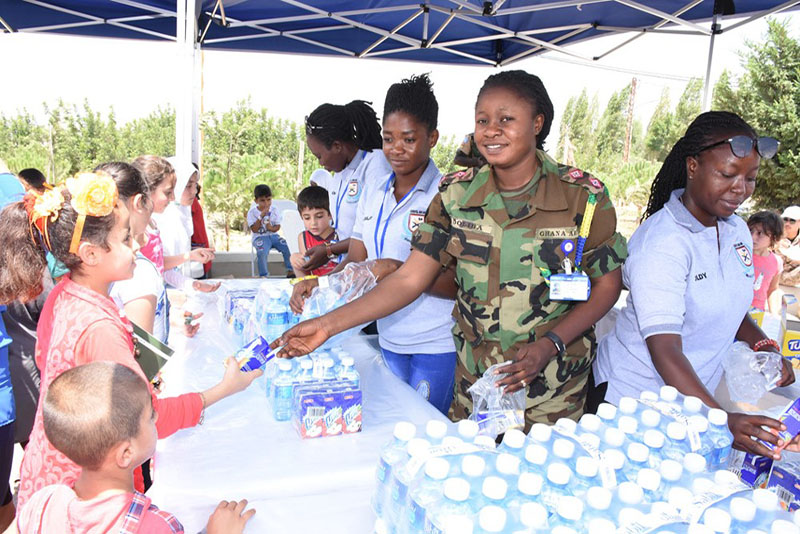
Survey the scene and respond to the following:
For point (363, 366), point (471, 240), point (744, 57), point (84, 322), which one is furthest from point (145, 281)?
point (744, 57)

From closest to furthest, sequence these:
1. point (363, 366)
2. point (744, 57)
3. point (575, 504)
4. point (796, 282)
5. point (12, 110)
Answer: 1. point (575, 504)
2. point (363, 366)
3. point (796, 282)
4. point (12, 110)
5. point (744, 57)

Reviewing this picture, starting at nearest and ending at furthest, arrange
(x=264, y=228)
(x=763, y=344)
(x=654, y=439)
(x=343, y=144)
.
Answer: (x=654, y=439) → (x=763, y=344) → (x=343, y=144) → (x=264, y=228)

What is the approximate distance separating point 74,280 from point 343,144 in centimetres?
248

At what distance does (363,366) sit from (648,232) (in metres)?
1.20

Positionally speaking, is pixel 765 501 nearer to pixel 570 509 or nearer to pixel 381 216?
pixel 570 509

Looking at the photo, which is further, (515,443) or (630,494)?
(515,443)

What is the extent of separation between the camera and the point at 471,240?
1.79 metres

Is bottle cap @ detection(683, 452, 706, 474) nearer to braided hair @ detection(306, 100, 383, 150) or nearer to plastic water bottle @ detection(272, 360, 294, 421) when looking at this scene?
plastic water bottle @ detection(272, 360, 294, 421)

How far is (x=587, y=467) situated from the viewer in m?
1.01

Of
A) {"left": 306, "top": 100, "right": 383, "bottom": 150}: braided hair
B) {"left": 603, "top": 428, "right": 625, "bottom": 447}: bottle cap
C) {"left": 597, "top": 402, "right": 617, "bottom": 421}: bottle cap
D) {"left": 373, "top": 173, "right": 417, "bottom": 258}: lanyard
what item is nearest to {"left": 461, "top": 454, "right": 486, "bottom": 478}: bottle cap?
{"left": 603, "top": 428, "right": 625, "bottom": 447}: bottle cap

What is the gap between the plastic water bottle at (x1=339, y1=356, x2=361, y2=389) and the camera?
1.72m

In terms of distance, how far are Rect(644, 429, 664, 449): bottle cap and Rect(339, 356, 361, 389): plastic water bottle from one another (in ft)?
2.77

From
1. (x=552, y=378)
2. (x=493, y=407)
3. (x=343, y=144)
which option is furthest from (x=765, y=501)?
(x=343, y=144)

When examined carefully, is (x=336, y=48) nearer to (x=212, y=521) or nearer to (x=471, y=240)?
(x=471, y=240)
